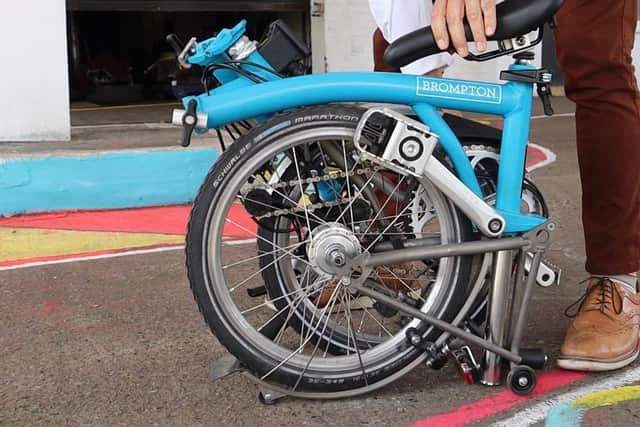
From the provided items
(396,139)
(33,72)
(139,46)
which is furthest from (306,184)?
(139,46)

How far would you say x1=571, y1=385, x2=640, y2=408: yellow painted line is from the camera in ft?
7.61

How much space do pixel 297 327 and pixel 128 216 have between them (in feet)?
8.72

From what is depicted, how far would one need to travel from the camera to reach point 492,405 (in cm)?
230

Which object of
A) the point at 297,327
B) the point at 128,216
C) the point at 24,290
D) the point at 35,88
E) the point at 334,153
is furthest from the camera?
the point at 35,88

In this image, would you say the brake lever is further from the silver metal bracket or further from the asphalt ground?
the asphalt ground

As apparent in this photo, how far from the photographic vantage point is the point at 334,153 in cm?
229


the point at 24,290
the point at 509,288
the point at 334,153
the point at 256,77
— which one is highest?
the point at 256,77

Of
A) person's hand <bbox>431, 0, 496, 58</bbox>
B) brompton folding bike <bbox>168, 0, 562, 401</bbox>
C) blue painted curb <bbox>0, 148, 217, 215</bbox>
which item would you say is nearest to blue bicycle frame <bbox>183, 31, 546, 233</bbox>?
brompton folding bike <bbox>168, 0, 562, 401</bbox>

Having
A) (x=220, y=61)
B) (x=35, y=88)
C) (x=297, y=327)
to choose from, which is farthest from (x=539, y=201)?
(x=35, y=88)

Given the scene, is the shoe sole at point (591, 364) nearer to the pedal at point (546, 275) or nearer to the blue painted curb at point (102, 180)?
the pedal at point (546, 275)

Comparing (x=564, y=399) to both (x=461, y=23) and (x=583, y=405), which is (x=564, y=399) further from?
(x=461, y=23)

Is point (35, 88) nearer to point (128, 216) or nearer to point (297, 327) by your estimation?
point (128, 216)

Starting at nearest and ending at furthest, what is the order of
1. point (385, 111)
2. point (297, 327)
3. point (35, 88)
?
1. point (385, 111)
2. point (297, 327)
3. point (35, 88)

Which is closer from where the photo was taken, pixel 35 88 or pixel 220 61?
pixel 220 61
